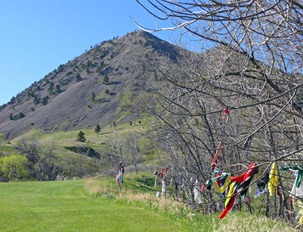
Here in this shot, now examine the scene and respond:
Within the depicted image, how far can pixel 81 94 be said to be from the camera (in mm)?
150875

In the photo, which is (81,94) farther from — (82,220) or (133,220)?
(133,220)

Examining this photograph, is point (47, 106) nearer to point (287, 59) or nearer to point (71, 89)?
point (71, 89)

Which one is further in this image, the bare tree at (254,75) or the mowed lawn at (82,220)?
the mowed lawn at (82,220)

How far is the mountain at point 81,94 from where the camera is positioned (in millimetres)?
130125

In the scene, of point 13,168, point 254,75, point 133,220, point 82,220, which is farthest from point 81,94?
point 254,75

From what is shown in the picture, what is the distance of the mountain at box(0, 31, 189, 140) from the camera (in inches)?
5123

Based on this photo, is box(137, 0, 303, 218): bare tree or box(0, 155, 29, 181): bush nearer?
box(137, 0, 303, 218): bare tree

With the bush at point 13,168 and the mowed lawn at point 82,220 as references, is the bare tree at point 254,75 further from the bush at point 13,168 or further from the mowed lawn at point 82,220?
the bush at point 13,168

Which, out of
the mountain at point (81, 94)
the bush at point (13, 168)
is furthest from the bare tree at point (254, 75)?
the mountain at point (81, 94)

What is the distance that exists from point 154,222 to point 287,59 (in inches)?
376

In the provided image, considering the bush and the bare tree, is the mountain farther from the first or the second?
the bare tree

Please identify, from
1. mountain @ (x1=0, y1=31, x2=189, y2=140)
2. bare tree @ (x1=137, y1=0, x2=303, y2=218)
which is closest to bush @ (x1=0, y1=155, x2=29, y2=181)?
mountain @ (x1=0, y1=31, x2=189, y2=140)

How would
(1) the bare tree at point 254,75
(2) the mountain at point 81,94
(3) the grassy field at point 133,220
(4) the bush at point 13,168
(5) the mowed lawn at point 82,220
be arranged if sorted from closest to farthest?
(1) the bare tree at point 254,75 < (3) the grassy field at point 133,220 < (5) the mowed lawn at point 82,220 < (4) the bush at point 13,168 < (2) the mountain at point 81,94

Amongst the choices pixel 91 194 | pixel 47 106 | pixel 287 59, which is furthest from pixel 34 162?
pixel 47 106
